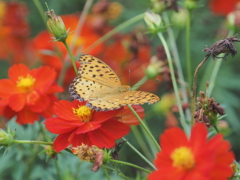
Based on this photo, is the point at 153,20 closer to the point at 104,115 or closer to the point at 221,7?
the point at 104,115

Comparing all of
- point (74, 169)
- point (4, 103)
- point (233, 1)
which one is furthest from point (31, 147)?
point (233, 1)

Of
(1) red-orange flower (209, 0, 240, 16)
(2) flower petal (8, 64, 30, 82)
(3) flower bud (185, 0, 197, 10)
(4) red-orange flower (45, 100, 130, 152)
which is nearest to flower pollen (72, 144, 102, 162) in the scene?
(4) red-orange flower (45, 100, 130, 152)

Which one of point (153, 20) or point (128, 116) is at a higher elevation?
point (153, 20)

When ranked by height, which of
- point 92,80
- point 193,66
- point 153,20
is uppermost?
point 153,20

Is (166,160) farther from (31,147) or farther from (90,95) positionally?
(31,147)

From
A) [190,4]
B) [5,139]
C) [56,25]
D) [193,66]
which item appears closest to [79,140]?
[5,139]

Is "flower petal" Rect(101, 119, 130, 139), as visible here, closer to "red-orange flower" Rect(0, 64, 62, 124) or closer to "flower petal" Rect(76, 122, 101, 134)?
"flower petal" Rect(76, 122, 101, 134)

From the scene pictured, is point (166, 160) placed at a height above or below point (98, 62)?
below
